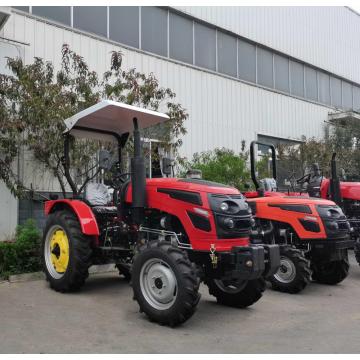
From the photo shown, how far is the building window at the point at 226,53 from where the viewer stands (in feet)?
49.9

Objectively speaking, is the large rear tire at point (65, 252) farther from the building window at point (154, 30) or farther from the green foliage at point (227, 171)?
the building window at point (154, 30)

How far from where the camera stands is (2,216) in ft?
31.5

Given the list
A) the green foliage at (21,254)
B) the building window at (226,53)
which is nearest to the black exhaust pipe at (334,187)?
the green foliage at (21,254)

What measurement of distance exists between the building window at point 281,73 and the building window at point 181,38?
4517mm

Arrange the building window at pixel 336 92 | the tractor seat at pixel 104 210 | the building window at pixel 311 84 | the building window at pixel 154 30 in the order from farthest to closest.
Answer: the building window at pixel 336 92
the building window at pixel 311 84
the building window at pixel 154 30
the tractor seat at pixel 104 210

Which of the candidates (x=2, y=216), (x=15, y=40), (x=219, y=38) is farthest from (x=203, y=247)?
(x=219, y=38)

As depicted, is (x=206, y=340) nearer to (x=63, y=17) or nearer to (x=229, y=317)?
(x=229, y=317)

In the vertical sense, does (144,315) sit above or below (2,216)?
below

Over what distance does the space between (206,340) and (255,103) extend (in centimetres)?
1241

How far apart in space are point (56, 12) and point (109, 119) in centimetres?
564

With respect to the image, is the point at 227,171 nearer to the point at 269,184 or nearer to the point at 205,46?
the point at 269,184

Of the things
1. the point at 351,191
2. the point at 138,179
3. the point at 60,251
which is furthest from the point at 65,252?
the point at 351,191

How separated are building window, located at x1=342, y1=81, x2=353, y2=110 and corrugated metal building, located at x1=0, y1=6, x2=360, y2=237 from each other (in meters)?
0.05

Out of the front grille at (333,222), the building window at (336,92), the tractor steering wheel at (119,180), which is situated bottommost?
the front grille at (333,222)
